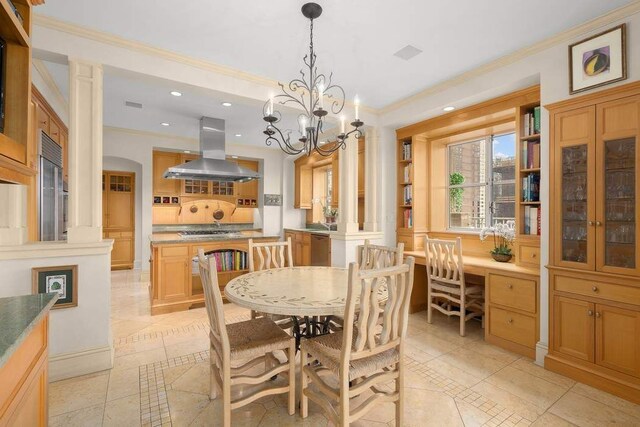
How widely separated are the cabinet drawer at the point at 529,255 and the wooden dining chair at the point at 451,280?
52 centimetres

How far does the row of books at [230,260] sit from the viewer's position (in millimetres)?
4227

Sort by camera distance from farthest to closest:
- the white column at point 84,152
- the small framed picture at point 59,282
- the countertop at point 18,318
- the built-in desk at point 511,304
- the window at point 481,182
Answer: the window at point 481,182, the built-in desk at point 511,304, the white column at point 84,152, the small framed picture at point 59,282, the countertop at point 18,318

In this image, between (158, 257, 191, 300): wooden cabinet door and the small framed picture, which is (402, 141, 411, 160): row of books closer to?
(158, 257, 191, 300): wooden cabinet door

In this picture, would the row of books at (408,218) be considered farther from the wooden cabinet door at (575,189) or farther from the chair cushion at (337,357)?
the chair cushion at (337,357)

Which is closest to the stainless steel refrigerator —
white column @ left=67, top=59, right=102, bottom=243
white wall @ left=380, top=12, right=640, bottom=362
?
white column @ left=67, top=59, right=102, bottom=243

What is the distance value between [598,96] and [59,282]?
4174 millimetres

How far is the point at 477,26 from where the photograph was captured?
7.79 feet

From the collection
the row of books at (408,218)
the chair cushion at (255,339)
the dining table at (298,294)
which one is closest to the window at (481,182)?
the row of books at (408,218)

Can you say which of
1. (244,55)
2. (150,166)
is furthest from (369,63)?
(150,166)

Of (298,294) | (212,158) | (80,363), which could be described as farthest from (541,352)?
(212,158)

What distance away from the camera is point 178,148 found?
234 inches

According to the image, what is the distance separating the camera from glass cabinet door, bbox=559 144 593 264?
232cm

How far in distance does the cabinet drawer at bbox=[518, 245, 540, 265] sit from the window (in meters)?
0.74

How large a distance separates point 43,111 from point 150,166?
2.47 m
